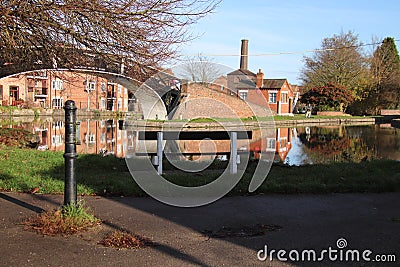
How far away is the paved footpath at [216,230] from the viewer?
390 centimetres

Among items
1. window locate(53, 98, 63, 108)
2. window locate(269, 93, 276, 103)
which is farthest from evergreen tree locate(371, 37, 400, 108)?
window locate(53, 98, 63, 108)

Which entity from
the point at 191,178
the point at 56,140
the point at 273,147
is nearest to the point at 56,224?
the point at 191,178

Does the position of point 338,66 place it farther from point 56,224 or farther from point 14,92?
point 56,224

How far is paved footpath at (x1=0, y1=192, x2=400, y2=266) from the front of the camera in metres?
3.90

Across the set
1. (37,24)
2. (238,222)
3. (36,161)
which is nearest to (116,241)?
(238,222)

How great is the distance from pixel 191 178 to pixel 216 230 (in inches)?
117

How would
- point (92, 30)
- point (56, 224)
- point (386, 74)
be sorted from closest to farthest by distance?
point (56, 224) → point (92, 30) → point (386, 74)

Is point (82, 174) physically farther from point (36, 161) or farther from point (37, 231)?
point (37, 231)

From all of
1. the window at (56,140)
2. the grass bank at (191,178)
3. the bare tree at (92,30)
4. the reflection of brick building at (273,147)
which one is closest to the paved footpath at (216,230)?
the grass bank at (191,178)

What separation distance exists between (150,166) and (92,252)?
484 cm

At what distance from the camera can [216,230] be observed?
4.81 meters

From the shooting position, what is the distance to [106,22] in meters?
6.80

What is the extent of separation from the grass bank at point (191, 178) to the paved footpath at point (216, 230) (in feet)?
1.40

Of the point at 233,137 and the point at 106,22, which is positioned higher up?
the point at 106,22
